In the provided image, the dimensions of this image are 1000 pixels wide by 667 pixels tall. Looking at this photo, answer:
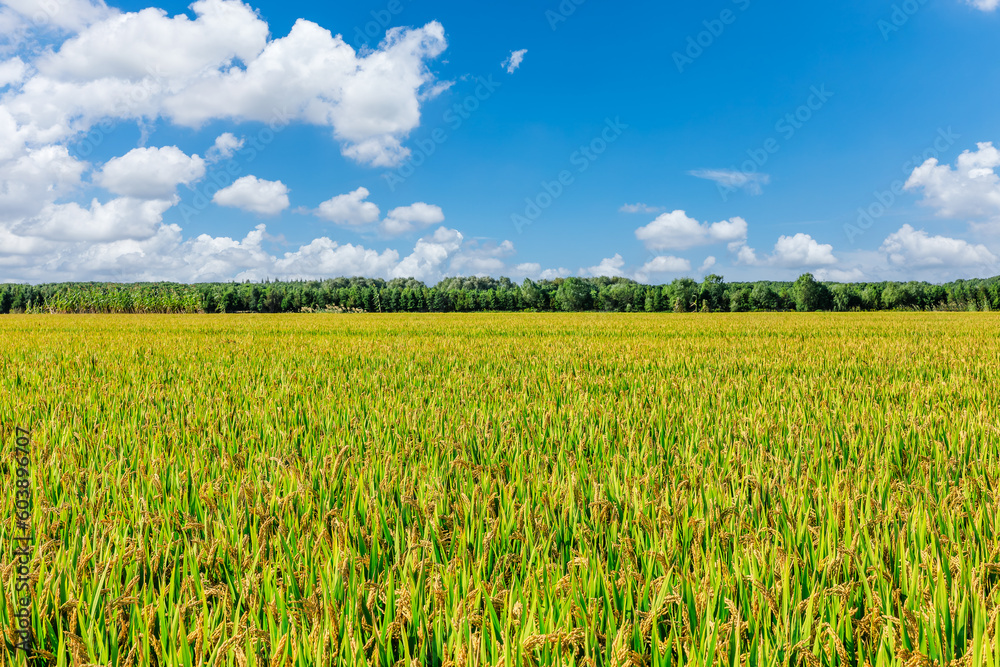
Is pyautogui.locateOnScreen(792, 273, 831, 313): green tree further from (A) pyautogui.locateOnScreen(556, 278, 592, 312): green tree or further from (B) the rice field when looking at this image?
(B) the rice field

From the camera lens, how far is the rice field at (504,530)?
141 centimetres

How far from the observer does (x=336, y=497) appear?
8.48 ft

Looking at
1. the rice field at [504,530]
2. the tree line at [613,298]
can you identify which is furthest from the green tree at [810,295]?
the rice field at [504,530]

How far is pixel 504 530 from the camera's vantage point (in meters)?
2.14

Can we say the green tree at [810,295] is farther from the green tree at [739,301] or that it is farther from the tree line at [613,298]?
the green tree at [739,301]

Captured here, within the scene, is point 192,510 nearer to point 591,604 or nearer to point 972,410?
point 591,604

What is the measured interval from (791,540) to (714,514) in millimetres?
291

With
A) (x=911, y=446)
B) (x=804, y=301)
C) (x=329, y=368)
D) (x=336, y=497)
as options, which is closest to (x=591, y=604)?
(x=336, y=497)

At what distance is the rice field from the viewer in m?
1.41

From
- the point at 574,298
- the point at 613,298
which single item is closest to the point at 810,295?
the point at 613,298

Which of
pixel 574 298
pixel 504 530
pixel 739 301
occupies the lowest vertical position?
pixel 504 530

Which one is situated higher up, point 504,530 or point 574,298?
point 574,298

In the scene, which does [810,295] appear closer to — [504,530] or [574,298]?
[574,298]

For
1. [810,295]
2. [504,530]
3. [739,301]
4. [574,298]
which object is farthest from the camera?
[574,298]
